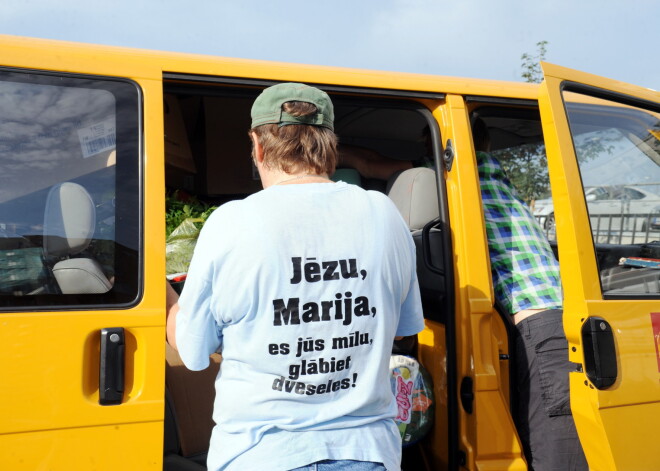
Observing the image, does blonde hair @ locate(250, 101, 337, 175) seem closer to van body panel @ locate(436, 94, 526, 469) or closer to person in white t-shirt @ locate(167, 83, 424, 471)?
person in white t-shirt @ locate(167, 83, 424, 471)

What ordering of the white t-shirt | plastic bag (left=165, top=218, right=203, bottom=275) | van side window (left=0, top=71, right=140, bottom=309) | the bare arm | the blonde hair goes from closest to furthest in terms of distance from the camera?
the white t-shirt
the blonde hair
the bare arm
van side window (left=0, top=71, right=140, bottom=309)
plastic bag (left=165, top=218, right=203, bottom=275)

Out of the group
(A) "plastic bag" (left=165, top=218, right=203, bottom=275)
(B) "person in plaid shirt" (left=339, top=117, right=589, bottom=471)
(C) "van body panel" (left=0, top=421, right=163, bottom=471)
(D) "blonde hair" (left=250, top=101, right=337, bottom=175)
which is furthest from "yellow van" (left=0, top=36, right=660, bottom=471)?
(D) "blonde hair" (left=250, top=101, right=337, bottom=175)

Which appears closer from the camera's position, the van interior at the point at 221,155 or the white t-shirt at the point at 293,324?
the white t-shirt at the point at 293,324

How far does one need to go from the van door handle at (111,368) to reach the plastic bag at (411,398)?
1.10m

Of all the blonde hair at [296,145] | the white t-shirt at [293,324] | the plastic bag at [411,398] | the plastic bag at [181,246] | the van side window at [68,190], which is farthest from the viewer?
the plastic bag at [181,246]

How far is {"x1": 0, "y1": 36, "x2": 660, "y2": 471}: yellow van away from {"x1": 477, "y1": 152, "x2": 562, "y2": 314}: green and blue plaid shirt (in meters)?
0.19

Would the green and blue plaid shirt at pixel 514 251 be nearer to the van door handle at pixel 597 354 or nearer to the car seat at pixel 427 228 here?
the car seat at pixel 427 228

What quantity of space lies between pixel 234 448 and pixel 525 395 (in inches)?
56.4

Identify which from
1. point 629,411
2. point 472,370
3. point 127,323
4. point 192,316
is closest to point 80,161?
point 127,323

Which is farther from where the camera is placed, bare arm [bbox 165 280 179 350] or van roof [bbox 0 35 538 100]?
van roof [bbox 0 35 538 100]

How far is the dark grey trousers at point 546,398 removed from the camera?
2.17 metres

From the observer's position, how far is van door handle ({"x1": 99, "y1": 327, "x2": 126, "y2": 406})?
160cm

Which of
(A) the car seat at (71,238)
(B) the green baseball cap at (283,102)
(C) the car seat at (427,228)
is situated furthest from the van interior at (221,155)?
(B) the green baseball cap at (283,102)

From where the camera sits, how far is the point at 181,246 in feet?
8.39
